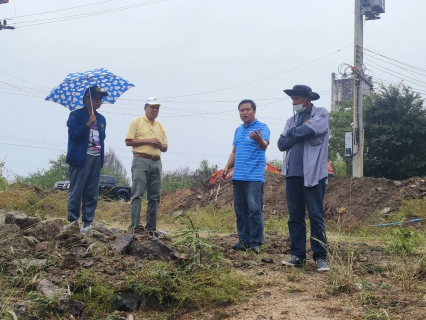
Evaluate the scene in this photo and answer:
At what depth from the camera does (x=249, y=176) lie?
6.13m

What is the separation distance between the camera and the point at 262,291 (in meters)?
4.23

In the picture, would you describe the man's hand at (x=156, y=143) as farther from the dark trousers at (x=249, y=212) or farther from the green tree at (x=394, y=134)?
the green tree at (x=394, y=134)

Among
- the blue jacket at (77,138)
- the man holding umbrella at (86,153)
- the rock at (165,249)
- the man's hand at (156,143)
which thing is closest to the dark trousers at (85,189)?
the man holding umbrella at (86,153)

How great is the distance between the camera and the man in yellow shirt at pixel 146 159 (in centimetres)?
681

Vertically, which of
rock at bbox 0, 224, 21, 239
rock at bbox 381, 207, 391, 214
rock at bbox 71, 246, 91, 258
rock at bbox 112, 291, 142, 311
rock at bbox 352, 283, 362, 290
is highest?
rock at bbox 0, 224, 21, 239

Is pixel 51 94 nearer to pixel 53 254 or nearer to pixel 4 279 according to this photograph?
pixel 53 254

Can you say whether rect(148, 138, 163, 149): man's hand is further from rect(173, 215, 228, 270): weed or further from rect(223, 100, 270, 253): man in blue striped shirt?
rect(173, 215, 228, 270): weed

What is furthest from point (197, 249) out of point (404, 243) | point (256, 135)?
point (404, 243)

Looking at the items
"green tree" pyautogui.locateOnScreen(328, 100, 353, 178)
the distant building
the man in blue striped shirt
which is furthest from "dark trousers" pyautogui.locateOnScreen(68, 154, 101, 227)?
the distant building

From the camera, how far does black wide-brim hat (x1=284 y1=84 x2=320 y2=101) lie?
5270mm

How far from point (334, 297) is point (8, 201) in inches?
273

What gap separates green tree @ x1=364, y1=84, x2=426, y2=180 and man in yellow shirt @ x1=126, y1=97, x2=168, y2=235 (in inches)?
807

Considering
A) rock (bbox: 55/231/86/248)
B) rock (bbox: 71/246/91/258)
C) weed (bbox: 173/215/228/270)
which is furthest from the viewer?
rock (bbox: 55/231/86/248)

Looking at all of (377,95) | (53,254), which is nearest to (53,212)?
(53,254)
